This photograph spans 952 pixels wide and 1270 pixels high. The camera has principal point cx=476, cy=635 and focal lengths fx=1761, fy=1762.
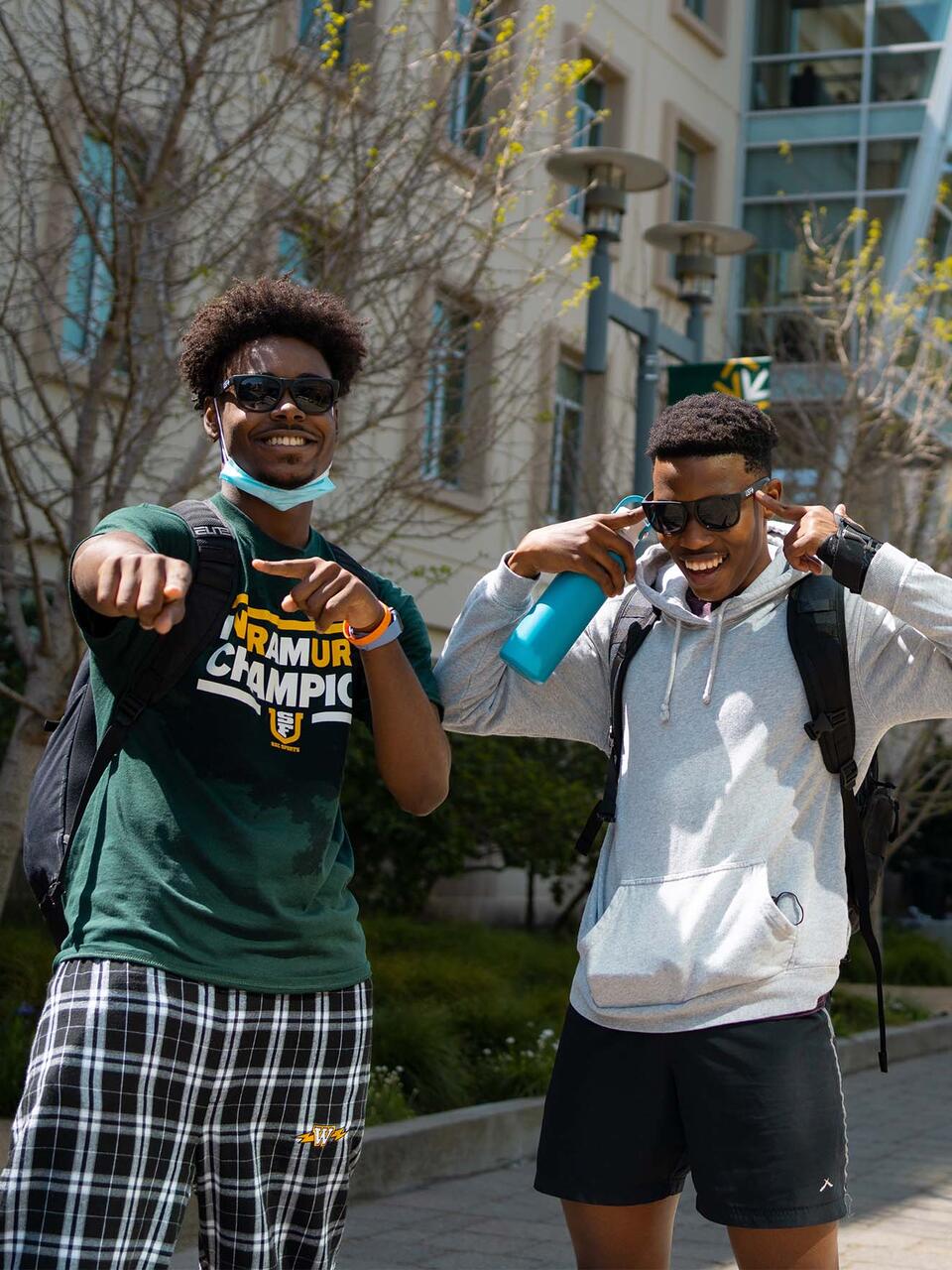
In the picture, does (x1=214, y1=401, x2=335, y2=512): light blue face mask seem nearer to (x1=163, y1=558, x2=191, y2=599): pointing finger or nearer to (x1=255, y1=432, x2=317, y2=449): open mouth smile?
(x1=255, y1=432, x2=317, y2=449): open mouth smile

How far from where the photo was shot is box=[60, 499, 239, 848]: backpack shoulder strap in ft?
9.29

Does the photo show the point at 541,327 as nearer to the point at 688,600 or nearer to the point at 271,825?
the point at 688,600

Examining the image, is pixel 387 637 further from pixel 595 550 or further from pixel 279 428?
pixel 595 550

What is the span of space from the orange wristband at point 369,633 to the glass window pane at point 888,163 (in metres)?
Answer: 19.2

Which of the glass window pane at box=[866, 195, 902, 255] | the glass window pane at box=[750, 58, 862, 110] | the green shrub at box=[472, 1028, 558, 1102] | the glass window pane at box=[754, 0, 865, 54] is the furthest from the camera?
the glass window pane at box=[754, 0, 865, 54]

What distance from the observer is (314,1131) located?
2938 millimetres

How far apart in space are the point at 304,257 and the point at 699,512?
4474mm

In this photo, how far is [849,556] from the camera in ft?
10.6

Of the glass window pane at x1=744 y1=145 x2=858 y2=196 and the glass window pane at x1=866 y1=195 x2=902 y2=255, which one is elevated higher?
the glass window pane at x1=744 y1=145 x2=858 y2=196

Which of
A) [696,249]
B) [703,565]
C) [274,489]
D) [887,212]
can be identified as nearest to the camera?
[274,489]

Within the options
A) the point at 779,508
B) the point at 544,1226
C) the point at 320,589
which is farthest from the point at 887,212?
the point at 320,589

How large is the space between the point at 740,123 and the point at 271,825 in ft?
67.6

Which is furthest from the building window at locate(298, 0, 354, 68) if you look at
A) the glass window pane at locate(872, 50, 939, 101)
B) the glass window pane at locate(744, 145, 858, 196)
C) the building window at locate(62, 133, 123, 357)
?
the glass window pane at locate(872, 50, 939, 101)

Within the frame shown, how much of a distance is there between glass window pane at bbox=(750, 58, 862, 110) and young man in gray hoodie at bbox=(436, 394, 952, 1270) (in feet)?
64.7
